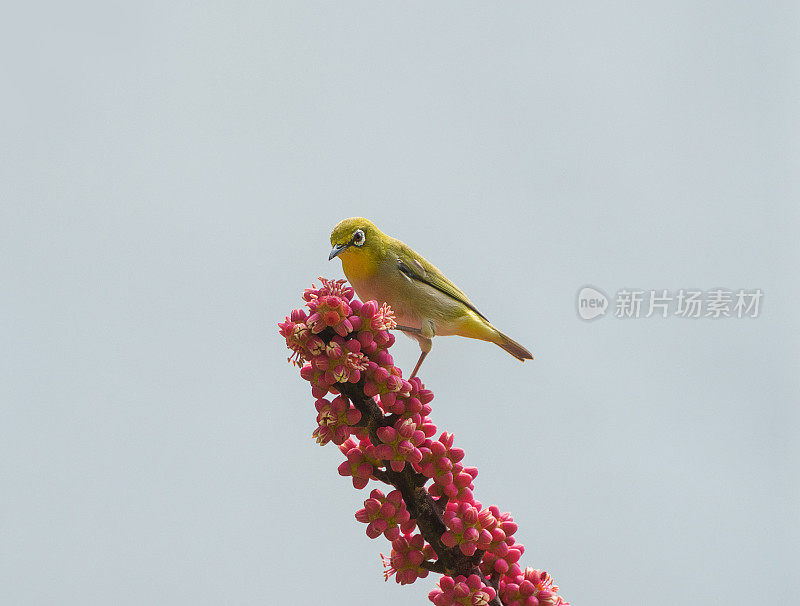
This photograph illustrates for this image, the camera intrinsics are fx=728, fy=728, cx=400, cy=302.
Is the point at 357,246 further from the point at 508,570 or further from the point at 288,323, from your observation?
the point at 508,570

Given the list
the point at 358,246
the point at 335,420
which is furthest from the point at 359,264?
the point at 335,420

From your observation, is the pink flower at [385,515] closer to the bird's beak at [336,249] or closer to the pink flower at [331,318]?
the pink flower at [331,318]

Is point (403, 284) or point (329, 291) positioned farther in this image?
point (403, 284)

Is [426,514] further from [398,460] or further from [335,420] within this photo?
[335,420]

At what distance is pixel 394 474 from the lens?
1588 mm

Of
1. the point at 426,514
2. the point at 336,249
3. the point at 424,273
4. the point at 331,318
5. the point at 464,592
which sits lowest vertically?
the point at 464,592

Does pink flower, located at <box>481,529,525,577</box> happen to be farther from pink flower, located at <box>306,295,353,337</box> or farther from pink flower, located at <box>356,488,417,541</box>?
pink flower, located at <box>306,295,353,337</box>

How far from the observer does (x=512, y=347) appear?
204 centimetres

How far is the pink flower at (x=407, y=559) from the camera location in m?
1.60

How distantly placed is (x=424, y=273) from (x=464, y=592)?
0.78m

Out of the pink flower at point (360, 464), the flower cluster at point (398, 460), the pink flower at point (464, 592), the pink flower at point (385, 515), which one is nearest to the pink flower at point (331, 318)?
the flower cluster at point (398, 460)

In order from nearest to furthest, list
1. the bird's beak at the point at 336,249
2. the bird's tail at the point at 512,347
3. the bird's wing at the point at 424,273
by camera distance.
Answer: the bird's beak at the point at 336,249 → the bird's wing at the point at 424,273 → the bird's tail at the point at 512,347

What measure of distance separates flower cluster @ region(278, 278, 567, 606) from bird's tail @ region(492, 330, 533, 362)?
0.46m

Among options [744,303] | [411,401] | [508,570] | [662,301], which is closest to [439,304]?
[411,401]
